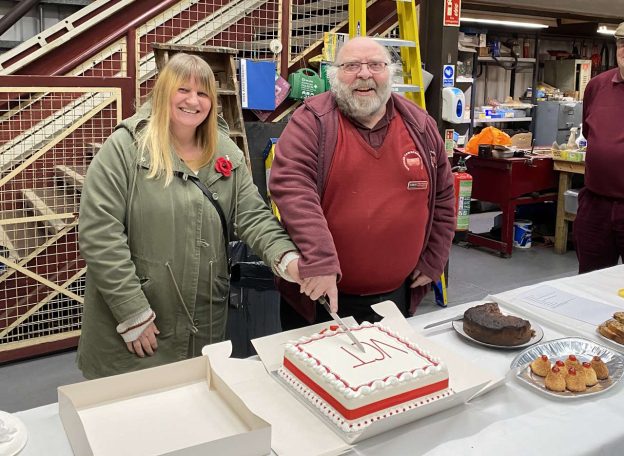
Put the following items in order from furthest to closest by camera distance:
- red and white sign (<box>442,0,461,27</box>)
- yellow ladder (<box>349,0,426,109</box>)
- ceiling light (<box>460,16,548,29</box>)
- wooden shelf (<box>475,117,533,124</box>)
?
wooden shelf (<box>475,117,533,124</box>) < ceiling light (<box>460,16,548,29</box>) < red and white sign (<box>442,0,461,27</box>) < yellow ladder (<box>349,0,426,109</box>)

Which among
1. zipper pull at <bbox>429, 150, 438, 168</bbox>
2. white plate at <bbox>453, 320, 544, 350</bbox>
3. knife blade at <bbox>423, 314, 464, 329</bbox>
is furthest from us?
zipper pull at <bbox>429, 150, 438, 168</bbox>

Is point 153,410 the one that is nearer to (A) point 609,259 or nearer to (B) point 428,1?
(A) point 609,259

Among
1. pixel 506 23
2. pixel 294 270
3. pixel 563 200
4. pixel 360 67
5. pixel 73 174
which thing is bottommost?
pixel 563 200

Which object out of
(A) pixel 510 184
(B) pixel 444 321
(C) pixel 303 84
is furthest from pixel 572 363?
(A) pixel 510 184

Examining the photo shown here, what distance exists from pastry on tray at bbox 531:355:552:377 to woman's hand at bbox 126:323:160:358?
1.13 meters

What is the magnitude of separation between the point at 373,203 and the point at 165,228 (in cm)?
66

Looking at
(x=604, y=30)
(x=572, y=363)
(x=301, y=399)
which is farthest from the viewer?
(x=604, y=30)

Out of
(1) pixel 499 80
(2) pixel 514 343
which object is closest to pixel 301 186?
(2) pixel 514 343

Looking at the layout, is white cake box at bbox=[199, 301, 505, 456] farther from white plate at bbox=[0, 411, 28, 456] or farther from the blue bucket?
the blue bucket

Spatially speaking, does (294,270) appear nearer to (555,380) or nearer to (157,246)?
(157,246)

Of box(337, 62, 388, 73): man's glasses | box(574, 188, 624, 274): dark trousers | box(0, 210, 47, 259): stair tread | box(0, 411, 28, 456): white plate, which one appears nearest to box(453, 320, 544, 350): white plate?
box(337, 62, 388, 73): man's glasses

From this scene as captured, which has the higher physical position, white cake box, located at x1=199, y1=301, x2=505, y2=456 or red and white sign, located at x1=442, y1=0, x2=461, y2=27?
red and white sign, located at x1=442, y1=0, x2=461, y2=27

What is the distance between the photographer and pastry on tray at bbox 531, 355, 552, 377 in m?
1.48

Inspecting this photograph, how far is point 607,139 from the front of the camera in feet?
9.86
